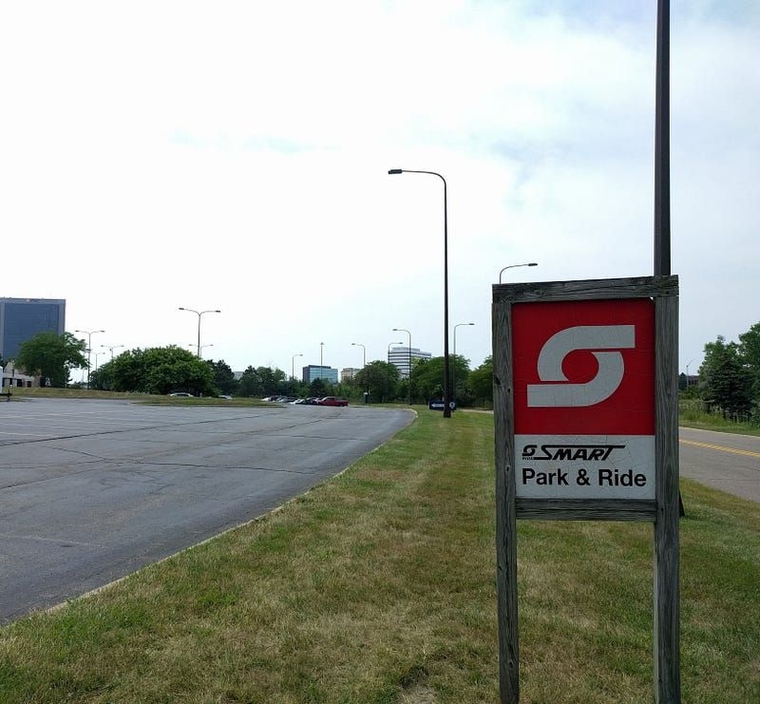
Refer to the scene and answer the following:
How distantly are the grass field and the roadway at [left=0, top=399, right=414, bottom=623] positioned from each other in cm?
67

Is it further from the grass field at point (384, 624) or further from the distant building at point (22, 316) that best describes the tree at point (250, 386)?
the grass field at point (384, 624)

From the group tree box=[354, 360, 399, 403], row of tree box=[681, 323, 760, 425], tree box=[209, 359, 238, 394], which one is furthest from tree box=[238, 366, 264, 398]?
row of tree box=[681, 323, 760, 425]

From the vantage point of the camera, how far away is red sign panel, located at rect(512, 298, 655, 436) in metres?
3.30

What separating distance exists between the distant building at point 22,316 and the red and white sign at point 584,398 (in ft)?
617

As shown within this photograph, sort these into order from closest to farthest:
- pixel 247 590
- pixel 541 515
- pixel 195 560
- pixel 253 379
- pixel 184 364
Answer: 1. pixel 541 515
2. pixel 247 590
3. pixel 195 560
4. pixel 184 364
5. pixel 253 379

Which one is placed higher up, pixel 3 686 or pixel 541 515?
pixel 541 515

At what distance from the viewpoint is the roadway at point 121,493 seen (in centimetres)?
571

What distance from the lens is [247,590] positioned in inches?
191

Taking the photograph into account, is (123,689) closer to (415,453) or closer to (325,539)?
(325,539)

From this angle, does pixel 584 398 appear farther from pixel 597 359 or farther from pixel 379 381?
pixel 379 381

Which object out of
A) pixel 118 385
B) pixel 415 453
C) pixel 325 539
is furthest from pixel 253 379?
pixel 325 539

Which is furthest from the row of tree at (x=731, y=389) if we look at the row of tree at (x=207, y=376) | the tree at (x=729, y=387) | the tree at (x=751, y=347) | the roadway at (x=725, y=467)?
the roadway at (x=725, y=467)

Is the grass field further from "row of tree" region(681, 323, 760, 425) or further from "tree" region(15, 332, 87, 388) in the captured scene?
"tree" region(15, 332, 87, 388)

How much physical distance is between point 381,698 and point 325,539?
10.3ft
